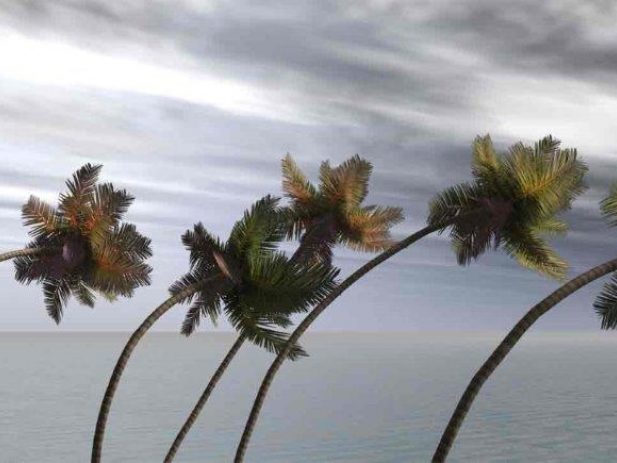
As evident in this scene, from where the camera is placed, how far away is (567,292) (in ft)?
55.4

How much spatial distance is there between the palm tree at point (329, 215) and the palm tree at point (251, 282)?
4.72 metres

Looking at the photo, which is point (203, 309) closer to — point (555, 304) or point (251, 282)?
point (251, 282)

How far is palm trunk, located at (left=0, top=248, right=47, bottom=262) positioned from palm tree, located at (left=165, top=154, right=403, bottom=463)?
7.16 m

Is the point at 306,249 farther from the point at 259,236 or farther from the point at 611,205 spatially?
the point at 611,205

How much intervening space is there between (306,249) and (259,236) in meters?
5.75

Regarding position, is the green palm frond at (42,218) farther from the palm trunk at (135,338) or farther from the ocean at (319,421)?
the ocean at (319,421)

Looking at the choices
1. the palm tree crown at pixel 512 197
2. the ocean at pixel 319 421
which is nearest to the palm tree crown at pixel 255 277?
the palm tree crown at pixel 512 197

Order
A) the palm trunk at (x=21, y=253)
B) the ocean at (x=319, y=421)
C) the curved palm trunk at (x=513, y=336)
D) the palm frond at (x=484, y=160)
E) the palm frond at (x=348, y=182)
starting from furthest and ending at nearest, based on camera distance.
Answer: the ocean at (x=319, y=421)
the palm frond at (x=348, y=182)
the palm trunk at (x=21, y=253)
the palm frond at (x=484, y=160)
the curved palm trunk at (x=513, y=336)

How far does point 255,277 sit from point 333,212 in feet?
22.4

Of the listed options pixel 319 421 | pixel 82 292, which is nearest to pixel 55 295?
pixel 82 292

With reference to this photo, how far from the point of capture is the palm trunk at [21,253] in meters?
24.1

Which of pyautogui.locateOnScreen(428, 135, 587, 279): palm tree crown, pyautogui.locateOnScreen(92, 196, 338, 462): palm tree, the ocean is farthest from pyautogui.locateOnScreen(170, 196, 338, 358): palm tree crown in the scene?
the ocean

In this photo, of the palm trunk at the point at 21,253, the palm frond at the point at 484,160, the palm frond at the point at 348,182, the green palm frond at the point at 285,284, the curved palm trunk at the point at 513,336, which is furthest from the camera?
the palm frond at the point at 348,182

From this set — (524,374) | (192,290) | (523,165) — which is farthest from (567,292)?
(524,374)
